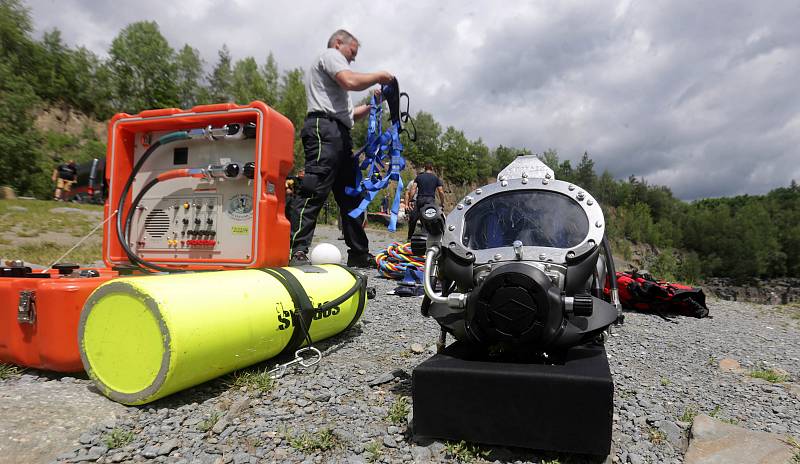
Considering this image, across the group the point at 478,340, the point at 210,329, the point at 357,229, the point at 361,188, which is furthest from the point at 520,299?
the point at 357,229

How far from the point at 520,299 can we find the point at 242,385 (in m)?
1.60

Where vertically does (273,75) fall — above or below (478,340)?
above

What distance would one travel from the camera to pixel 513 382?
1673 mm

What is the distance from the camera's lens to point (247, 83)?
45.3 metres

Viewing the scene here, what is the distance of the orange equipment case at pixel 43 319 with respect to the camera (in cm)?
231

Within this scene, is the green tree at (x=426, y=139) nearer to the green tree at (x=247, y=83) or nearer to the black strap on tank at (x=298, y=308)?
the green tree at (x=247, y=83)

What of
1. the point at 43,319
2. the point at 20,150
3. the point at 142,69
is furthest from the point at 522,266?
the point at 142,69

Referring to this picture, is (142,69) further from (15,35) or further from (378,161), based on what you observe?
(378,161)

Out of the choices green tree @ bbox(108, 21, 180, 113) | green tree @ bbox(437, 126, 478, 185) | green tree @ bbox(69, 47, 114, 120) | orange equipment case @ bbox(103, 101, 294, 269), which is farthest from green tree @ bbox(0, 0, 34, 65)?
green tree @ bbox(437, 126, 478, 185)

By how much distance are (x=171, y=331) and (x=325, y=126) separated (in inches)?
106

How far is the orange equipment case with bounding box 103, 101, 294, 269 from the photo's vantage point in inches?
132

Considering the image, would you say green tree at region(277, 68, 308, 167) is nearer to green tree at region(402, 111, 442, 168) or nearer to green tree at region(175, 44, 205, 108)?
green tree at region(175, 44, 205, 108)

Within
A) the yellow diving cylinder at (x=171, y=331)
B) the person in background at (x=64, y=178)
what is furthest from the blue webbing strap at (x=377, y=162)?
the person in background at (x=64, y=178)

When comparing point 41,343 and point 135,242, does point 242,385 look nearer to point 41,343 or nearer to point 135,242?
point 41,343
